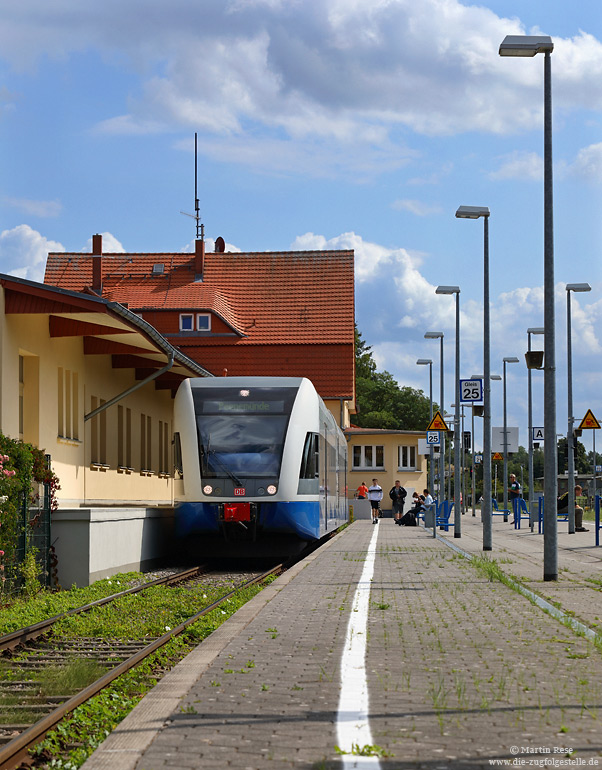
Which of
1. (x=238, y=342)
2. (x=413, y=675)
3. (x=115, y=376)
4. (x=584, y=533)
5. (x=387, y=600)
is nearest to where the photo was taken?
(x=413, y=675)

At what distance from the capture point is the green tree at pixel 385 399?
113 m

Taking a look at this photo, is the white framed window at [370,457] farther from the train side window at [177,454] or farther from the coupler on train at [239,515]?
the coupler on train at [239,515]

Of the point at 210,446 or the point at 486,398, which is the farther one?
the point at 486,398

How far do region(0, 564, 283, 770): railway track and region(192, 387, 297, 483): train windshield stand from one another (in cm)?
654

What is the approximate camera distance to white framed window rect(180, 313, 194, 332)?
5519 cm

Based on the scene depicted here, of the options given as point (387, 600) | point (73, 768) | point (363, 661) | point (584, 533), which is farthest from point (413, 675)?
point (584, 533)

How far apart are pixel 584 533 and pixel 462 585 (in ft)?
63.6

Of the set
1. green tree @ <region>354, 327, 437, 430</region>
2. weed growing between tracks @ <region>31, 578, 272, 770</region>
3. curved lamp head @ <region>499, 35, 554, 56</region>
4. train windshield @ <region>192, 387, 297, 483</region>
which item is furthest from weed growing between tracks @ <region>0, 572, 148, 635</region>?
green tree @ <region>354, 327, 437, 430</region>

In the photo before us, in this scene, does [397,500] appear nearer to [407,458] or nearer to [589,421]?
[407,458]

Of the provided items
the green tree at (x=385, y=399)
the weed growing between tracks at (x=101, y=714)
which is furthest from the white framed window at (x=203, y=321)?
the green tree at (x=385, y=399)

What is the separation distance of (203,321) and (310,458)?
112ft

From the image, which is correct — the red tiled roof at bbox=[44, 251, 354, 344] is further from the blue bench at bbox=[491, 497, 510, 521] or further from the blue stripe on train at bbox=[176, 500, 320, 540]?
the blue stripe on train at bbox=[176, 500, 320, 540]

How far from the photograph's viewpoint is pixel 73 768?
5.96 m

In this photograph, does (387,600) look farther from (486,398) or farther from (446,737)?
(486,398)
